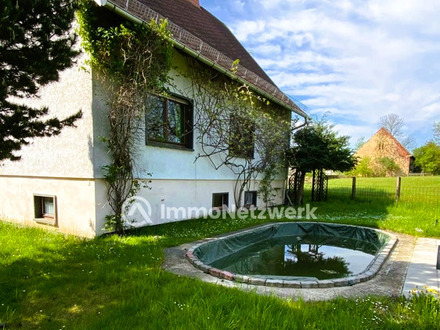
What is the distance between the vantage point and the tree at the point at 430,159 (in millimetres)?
35281

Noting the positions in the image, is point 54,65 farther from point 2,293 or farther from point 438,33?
point 438,33

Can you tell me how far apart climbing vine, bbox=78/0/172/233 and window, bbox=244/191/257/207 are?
5.78m

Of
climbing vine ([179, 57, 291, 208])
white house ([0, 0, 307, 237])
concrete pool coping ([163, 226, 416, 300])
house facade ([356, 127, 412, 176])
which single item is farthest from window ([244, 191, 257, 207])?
house facade ([356, 127, 412, 176])

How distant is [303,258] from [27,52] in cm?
664

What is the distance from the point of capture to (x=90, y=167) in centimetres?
548

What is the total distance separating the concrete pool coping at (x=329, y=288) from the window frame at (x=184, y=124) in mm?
3109

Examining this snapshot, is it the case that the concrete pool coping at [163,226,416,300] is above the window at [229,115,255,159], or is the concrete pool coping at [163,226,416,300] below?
below

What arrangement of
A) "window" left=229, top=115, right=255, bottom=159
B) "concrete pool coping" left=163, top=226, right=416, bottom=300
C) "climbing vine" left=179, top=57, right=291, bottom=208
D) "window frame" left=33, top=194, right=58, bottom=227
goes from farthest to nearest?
1. "window" left=229, top=115, right=255, bottom=159
2. "climbing vine" left=179, top=57, right=291, bottom=208
3. "window frame" left=33, top=194, right=58, bottom=227
4. "concrete pool coping" left=163, top=226, right=416, bottom=300

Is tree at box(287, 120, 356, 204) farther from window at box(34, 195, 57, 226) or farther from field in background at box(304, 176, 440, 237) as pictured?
window at box(34, 195, 57, 226)

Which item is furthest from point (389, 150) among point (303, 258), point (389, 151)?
point (303, 258)

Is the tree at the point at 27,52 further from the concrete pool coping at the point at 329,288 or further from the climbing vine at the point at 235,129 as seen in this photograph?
the climbing vine at the point at 235,129

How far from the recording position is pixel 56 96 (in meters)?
5.98

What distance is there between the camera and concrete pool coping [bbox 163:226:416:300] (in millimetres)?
3234

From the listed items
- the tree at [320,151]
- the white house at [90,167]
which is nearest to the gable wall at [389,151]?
the tree at [320,151]
